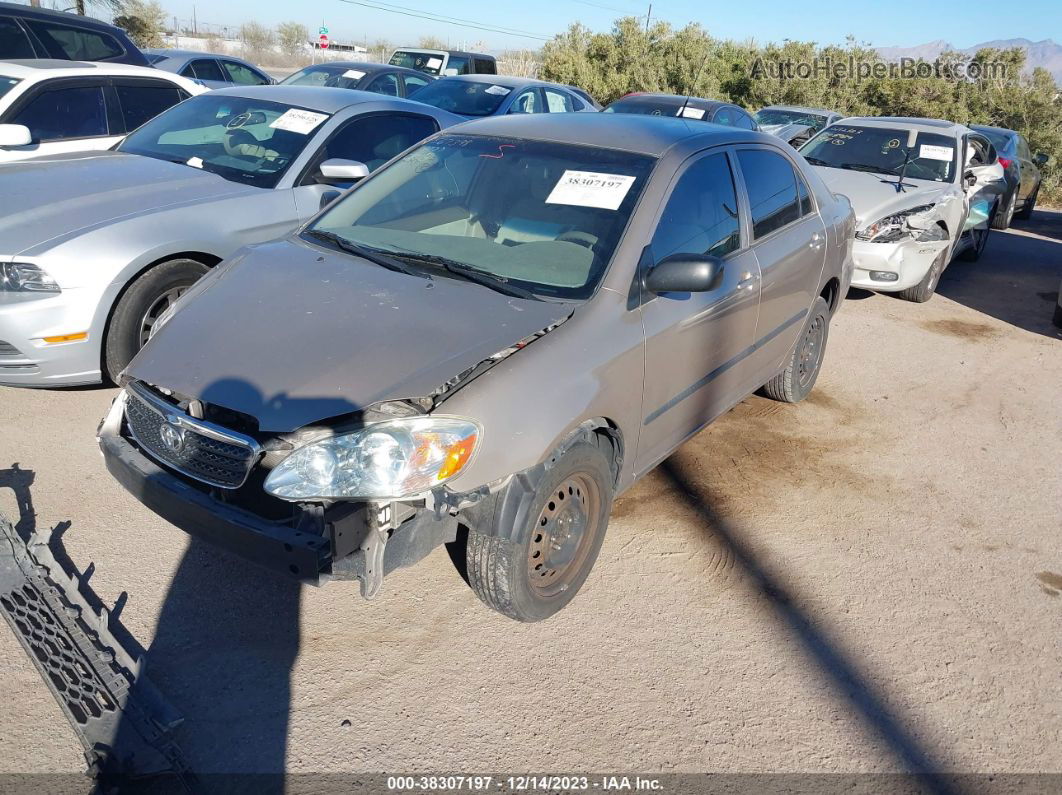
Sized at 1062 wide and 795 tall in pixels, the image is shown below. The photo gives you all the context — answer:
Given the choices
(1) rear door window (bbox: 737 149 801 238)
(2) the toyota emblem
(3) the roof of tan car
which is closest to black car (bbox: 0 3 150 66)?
(3) the roof of tan car

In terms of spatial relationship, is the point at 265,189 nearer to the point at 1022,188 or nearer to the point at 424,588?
the point at 424,588

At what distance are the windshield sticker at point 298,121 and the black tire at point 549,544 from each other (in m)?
3.47

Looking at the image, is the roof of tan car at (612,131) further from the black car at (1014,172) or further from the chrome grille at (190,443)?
the black car at (1014,172)

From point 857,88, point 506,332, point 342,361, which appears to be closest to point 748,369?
point 506,332

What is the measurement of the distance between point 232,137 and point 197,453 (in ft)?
11.8

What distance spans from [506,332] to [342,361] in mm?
575

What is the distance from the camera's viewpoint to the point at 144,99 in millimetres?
6824

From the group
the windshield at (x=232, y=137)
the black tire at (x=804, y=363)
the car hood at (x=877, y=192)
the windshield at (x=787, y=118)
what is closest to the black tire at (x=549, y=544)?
the black tire at (x=804, y=363)

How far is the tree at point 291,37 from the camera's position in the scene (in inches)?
2373

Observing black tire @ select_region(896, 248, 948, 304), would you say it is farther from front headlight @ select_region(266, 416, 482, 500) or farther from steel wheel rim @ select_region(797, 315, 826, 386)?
front headlight @ select_region(266, 416, 482, 500)

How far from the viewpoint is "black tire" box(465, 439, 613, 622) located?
113 inches

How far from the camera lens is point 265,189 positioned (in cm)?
515

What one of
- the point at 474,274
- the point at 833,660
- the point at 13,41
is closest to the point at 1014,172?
the point at 833,660

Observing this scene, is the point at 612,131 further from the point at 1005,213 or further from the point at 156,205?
the point at 1005,213
